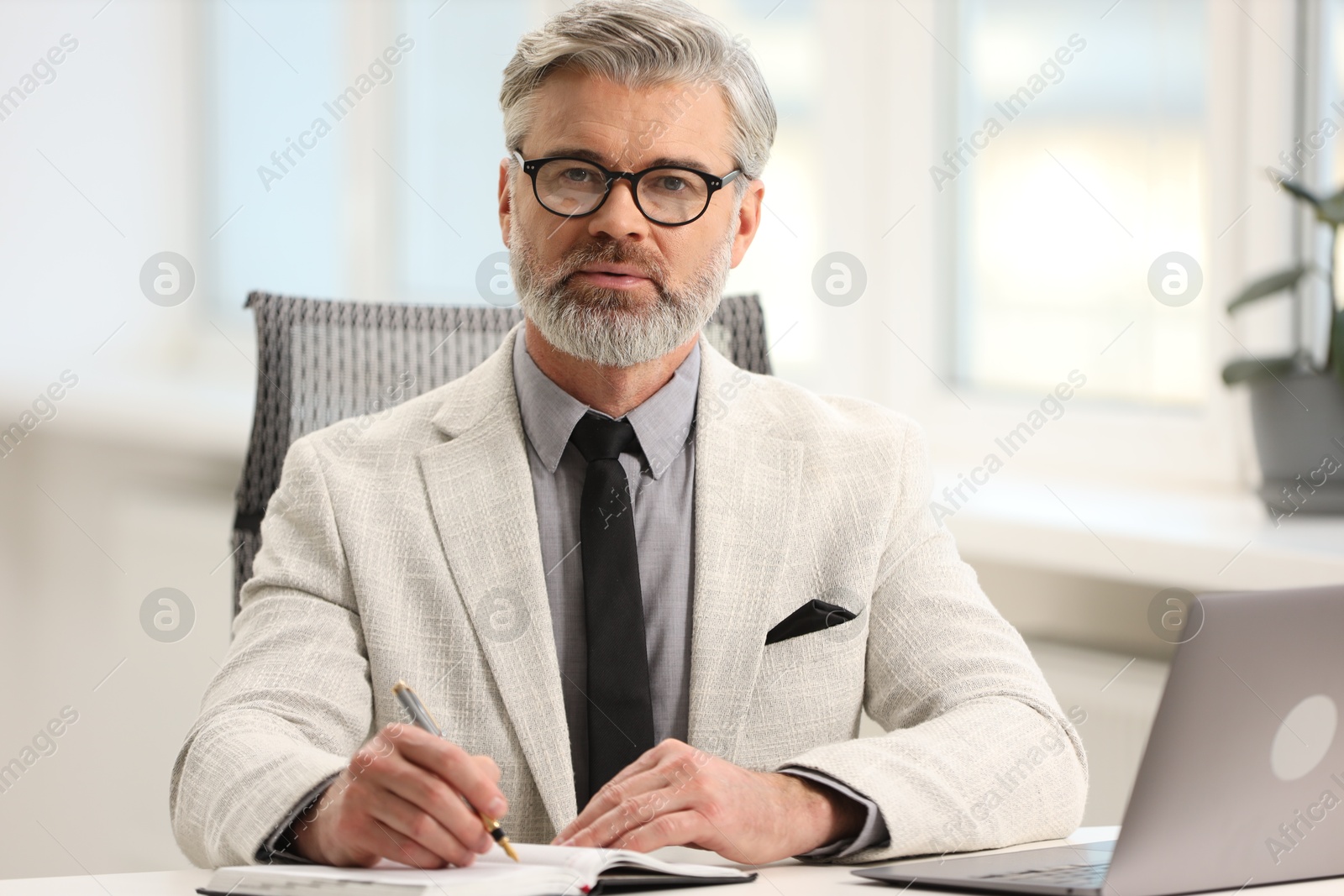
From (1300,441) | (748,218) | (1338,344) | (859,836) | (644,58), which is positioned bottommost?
(859,836)

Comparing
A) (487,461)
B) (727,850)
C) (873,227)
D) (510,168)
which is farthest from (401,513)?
(873,227)

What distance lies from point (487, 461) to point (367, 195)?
96.8 inches

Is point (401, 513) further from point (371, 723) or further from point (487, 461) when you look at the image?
point (371, 723)

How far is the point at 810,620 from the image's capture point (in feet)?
4.58

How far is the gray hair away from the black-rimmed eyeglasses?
51 mm

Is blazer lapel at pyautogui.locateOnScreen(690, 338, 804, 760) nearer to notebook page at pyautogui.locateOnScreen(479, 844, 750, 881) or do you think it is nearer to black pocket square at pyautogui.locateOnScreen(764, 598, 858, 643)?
black pocket square at pyautogui.locateOnScreen(764, 598, 858, 643)

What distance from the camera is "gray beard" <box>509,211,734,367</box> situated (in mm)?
1414

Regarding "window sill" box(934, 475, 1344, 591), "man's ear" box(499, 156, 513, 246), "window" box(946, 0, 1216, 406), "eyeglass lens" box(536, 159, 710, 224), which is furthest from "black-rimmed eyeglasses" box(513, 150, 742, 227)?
"window" box(946, 0, 1216, 406)

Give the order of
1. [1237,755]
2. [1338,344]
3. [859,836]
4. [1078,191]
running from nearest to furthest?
[1237,755] → [859,836] → [1338,344] → [1078,191]

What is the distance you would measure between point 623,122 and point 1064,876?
33.8 inches

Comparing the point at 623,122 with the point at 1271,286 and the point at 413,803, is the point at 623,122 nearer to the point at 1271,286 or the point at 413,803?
the point at 413,803

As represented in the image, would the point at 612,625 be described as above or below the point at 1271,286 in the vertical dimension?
below

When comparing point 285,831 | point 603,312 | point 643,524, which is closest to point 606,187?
point 603,312

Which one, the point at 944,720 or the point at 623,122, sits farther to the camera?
the point at 623,122
